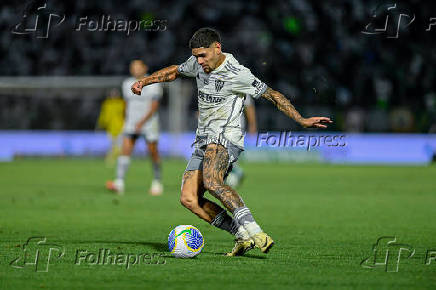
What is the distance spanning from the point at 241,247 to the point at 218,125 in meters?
1.07

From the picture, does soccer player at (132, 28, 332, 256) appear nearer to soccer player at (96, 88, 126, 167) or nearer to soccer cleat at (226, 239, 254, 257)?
soccer cleat at (226, 239, 254, 257)

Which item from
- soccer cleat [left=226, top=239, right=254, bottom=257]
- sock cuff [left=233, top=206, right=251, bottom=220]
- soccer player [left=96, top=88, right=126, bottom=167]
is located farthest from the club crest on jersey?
soccer player [left=96, top=88, right=126, bottom=167]

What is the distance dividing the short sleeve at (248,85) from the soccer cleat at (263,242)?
3.89ft

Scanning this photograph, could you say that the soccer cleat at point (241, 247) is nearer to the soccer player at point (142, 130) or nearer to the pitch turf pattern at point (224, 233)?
the pitch turf pattern at point (224, 233)

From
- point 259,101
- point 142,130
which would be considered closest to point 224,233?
point 142,130

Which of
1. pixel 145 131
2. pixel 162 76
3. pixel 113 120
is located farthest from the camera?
pixel 113 120

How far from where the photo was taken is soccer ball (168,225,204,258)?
6559mm

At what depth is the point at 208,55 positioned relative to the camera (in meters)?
6.63

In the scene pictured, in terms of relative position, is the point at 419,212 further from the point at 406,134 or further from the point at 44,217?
the point at 406,134

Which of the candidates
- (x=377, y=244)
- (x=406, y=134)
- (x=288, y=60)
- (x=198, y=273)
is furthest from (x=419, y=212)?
(x=288, y=60)

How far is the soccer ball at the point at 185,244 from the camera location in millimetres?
6559
